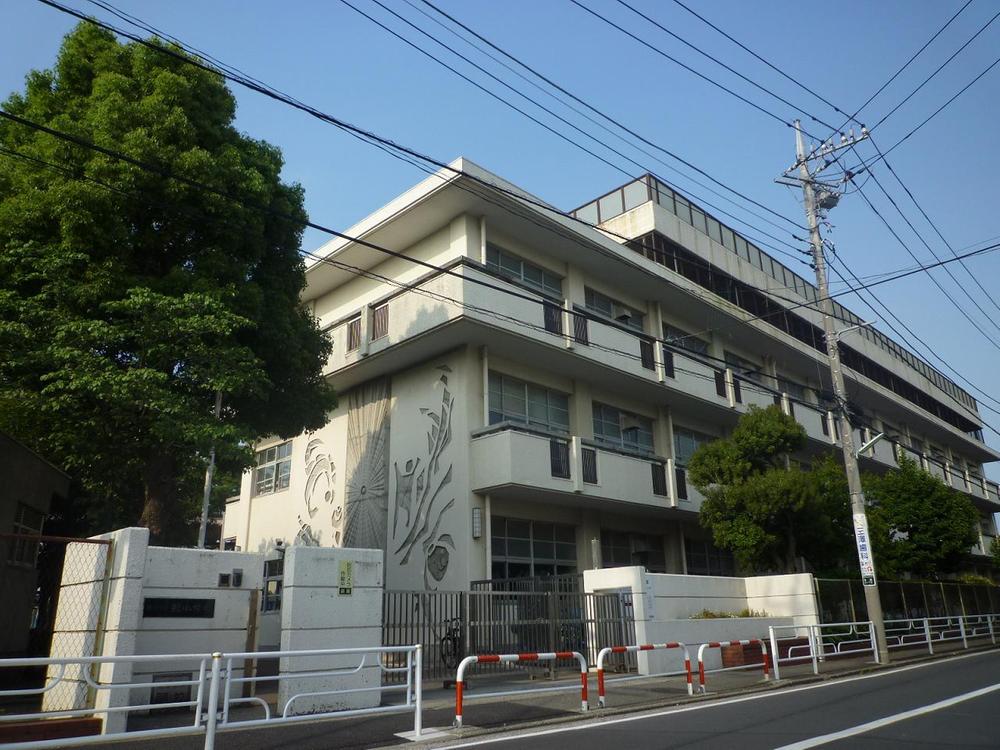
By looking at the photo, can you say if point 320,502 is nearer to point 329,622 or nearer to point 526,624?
point 526,624

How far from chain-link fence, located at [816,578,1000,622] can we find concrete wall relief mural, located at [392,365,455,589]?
378 inches

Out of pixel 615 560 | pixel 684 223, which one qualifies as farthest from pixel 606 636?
pixel 684 223

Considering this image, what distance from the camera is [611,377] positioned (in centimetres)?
2266

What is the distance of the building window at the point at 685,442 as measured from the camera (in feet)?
86.3

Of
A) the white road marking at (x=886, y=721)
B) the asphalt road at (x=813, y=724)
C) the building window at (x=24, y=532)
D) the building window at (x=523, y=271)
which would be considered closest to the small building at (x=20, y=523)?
the building window at (x=24, y=532)

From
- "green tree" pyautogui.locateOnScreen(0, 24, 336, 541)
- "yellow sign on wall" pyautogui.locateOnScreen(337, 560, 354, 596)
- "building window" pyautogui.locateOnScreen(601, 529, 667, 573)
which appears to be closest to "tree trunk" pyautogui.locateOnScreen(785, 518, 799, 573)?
"building window" pyautogui.locateOnScreen(601, 529, 667, 573)

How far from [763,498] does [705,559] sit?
25.6 feet

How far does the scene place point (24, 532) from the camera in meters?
15.6

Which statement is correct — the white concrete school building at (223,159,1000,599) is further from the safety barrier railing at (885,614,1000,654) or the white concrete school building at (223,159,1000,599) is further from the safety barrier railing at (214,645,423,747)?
Result: the safety barrier railing at (214,645,423,747)

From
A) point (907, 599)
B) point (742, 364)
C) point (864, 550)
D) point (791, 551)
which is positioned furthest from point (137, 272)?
point (907, 599)

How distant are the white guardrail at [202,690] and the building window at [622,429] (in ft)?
42.0

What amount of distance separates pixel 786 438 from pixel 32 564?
18.6m

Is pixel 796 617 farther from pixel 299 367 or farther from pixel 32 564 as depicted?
pixel 32 564

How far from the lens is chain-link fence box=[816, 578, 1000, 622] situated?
1962cm
